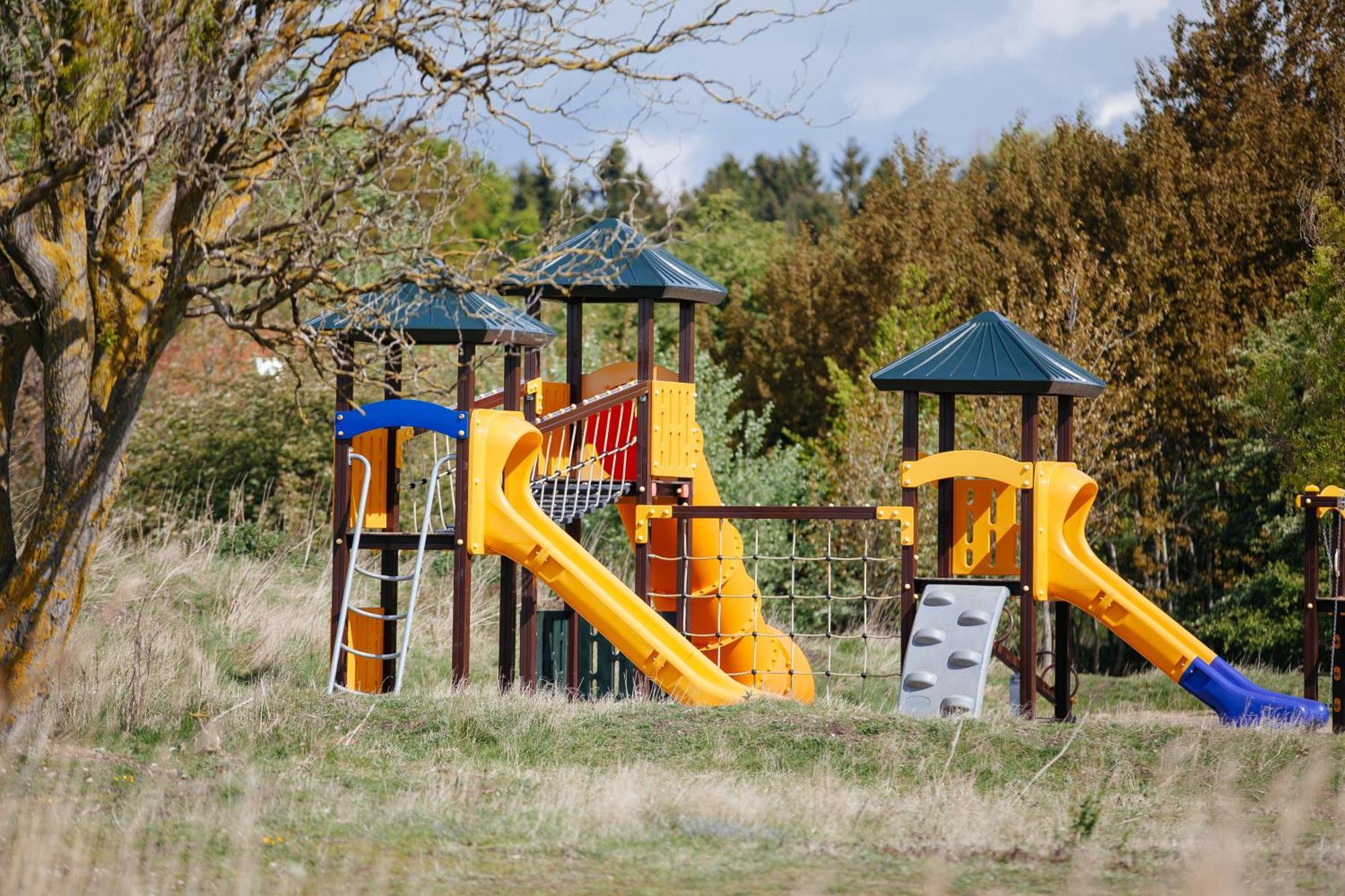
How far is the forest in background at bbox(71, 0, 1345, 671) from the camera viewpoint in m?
17.6

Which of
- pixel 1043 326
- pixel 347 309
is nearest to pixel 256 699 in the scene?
pixel 347 309

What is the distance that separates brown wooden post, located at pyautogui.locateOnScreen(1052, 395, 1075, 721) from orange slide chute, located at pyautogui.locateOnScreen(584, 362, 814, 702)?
213 cm

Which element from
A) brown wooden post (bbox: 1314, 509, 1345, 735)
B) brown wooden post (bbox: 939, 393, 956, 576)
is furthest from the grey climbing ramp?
brown wooden post (bbox: 1314, 509, 1345, 735)

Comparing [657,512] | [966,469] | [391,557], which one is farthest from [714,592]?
Answer: [966,469]

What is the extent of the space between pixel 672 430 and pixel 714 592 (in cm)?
144

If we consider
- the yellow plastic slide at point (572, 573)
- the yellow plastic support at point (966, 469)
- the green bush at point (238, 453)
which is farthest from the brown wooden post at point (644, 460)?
the green bush at point (238, 453)

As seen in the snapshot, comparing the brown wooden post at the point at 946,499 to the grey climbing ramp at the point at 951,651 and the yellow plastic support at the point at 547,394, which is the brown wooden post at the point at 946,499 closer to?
the grey climbing ramp at the point at 951,651

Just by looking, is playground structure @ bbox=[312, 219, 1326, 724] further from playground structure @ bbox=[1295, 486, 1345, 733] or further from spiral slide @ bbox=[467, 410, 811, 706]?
playground structure @ bbox=[1295, 486, 1345, 733]

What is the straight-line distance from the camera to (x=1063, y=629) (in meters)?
Result: 11.9

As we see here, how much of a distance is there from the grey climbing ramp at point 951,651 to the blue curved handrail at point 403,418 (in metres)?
3.29

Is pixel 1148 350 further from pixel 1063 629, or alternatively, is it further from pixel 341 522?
pixel 341 522

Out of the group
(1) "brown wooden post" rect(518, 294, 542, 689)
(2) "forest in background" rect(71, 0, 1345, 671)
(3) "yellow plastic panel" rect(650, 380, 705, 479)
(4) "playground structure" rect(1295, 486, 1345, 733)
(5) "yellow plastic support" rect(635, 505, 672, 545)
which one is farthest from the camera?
(2) "forest in background" rect(71, 0, 1345, 671)

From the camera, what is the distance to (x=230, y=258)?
26.8 feet

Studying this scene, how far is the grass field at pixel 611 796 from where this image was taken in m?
6.00
